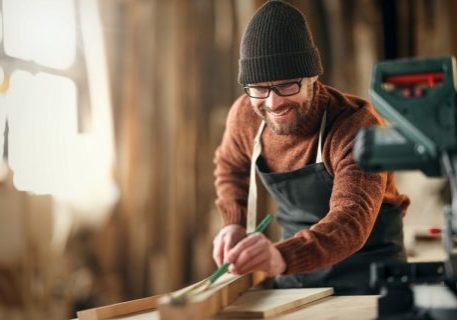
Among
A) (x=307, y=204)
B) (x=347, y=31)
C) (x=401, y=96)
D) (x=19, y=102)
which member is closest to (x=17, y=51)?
(x=19, y=102)

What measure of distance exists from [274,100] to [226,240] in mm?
403

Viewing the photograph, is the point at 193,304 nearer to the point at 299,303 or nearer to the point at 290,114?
the point at 299,303

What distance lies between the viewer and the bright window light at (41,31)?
2629 millimetres

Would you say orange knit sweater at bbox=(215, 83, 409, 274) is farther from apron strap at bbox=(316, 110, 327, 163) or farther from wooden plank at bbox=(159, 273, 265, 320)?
wooden plank at bbox=(159, 273, 265, 320)

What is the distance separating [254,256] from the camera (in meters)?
1.54

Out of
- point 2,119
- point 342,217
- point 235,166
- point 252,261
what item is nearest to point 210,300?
point 252,261

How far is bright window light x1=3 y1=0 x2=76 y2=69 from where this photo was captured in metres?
2.63

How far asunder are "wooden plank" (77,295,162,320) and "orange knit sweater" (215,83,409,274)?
0.35 meters

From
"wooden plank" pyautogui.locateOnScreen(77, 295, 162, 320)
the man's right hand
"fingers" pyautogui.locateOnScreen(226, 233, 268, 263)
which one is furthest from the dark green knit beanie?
"wooden plank" pyautogui.locateOnScreen(77, 295, 162, 320)

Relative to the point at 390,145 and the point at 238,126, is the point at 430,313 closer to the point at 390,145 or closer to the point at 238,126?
the point at 390,145

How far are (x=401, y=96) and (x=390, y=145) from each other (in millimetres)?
95

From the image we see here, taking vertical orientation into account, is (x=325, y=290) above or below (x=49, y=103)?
below

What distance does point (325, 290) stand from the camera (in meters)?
1.78

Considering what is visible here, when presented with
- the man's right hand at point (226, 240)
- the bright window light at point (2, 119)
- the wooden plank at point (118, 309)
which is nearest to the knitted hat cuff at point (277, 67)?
the man's right hand at point (226, 240)
